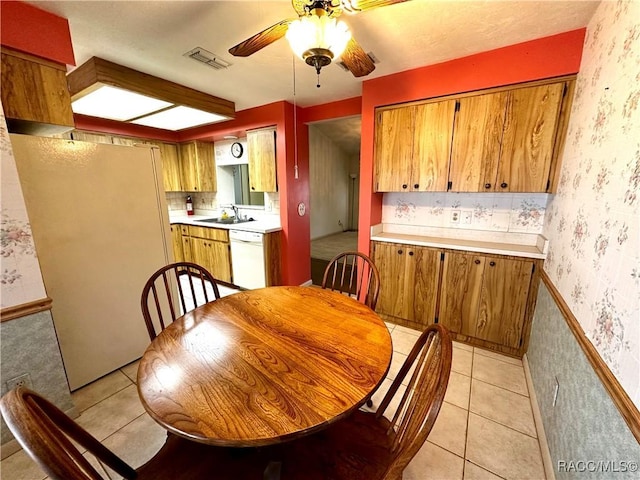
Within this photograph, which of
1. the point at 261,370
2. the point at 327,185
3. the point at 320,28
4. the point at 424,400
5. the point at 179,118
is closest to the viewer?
the point at 424,400

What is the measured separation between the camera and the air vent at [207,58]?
6.50ft

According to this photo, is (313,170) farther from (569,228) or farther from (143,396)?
(143,396)

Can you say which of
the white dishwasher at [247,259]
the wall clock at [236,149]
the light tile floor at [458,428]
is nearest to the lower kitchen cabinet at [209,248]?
the white dishwasher at [247,259]

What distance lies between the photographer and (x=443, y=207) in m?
2.70

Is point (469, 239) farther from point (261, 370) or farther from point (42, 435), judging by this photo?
point (42, 435)

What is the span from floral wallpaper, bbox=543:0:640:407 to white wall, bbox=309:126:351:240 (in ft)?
14.0

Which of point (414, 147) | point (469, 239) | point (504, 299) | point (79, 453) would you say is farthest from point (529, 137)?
point (79, 453)

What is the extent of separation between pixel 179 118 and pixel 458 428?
12.9 ft

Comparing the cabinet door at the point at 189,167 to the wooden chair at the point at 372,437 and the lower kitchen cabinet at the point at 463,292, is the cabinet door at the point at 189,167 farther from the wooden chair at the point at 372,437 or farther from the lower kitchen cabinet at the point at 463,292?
the wooden chair at the point at 372,437

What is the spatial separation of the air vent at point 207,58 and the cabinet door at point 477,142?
202 centimetres

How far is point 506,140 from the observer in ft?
6.82

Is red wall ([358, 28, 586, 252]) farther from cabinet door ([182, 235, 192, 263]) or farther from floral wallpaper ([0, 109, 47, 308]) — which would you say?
cabinet door ([182, 235, 192, 263])

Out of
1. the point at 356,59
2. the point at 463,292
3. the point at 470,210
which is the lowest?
the point at 463,292

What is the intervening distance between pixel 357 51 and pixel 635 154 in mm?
1295
